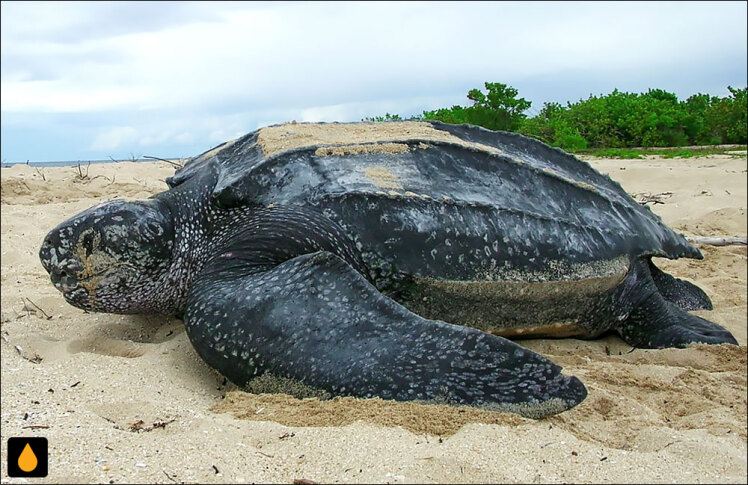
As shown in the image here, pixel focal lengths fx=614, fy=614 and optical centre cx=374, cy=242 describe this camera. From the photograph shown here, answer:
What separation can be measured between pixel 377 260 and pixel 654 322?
1.13 m

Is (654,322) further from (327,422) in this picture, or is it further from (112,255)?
(112,255)

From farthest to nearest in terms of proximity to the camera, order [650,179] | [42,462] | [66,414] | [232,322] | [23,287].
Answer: [650,179], [23,287], [232,322], [66,414], [42,462]

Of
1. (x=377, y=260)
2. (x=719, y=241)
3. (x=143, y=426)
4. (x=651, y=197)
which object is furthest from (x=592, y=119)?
(x=143, y=426)

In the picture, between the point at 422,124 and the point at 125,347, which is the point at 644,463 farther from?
the point at 422,124

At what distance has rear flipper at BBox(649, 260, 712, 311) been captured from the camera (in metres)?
2.55

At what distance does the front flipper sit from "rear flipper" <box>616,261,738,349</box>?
94 centimetres

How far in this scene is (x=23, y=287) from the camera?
8.63 ft

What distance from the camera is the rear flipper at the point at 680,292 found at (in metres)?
2.55

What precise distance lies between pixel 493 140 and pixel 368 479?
1.68 meters

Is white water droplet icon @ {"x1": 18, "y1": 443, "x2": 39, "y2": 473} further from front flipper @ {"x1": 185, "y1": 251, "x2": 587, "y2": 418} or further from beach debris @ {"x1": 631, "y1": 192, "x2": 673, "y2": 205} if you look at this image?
beach debris @ {"x1": 631, "y1": 192, "x2": 673, "y2": 205}

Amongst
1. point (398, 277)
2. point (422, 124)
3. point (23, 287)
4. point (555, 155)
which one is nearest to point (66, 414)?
point (398, 277)

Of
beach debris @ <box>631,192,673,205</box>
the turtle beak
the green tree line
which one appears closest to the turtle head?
the turtle beak

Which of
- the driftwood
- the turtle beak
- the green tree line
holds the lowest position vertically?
the driftwood

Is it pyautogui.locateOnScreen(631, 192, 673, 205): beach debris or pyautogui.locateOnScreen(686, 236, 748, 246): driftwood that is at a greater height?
pyautogui.locateOnScreen(631, 192, 673, 205): beach debris
